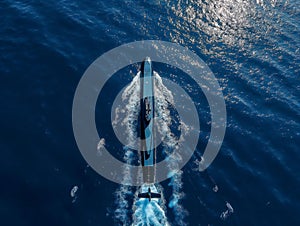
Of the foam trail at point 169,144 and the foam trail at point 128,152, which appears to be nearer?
the foam trail at point 128,152

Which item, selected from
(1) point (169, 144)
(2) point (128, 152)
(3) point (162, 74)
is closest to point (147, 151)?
(2) point (128, 152)

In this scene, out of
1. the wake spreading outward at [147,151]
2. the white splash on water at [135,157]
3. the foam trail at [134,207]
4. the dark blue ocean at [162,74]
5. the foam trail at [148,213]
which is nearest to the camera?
the foam trail at [148,213]

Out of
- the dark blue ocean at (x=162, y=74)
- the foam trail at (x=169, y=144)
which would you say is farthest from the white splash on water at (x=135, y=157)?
the dark blue ocean at (x=162, y=74)

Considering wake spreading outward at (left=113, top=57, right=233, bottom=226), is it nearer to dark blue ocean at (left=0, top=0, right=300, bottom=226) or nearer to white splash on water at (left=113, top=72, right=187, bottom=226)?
white splash on water at (left=113, top=72, right=187, bottom=226)

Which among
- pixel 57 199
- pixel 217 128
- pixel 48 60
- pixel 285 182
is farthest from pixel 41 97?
pixel 285 182

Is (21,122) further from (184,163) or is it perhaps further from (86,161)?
(184,163)

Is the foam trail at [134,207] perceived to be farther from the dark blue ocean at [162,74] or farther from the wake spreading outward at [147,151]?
the dark blue ocean at [162,74]

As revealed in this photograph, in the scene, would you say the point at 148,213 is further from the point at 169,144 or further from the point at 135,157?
the point at 169,144

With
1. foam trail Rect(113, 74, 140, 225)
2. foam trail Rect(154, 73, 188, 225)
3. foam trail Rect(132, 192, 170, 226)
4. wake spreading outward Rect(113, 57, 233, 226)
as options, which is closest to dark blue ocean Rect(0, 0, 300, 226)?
foam trail Rect(113, 74, 140, 225)
